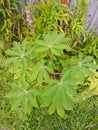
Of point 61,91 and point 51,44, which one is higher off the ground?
point 51,44

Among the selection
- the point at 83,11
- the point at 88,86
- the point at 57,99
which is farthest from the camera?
the point at 88,86

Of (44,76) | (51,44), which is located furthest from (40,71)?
(51,44)

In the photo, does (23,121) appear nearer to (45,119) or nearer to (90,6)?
(45,119)

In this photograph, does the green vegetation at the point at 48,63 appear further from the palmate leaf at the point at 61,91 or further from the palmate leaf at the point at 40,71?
the palmate leaf at the point at 61,91

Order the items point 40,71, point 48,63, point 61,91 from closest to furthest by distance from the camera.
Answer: point 61,91, point 40,71, point 48,63

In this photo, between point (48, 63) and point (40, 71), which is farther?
point (48, 63)

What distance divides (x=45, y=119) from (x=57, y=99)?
2.31ft

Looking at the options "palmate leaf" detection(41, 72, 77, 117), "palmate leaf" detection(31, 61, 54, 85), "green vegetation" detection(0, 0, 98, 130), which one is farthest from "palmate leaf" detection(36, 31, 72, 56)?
"palmate leaf" detection(41, 72, 77, 117)

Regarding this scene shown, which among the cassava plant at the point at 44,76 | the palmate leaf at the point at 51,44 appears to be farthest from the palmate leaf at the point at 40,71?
the palmate leaf at the point at 51,44

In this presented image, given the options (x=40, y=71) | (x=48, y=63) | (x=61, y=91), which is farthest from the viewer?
(x=48, y=63)

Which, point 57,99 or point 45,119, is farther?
point 45,119

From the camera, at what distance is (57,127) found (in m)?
3.08

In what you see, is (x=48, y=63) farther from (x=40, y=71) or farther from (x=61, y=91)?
(x=61, y=91)

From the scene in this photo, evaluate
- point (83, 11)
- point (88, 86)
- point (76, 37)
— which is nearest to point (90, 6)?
point (83, 11)
